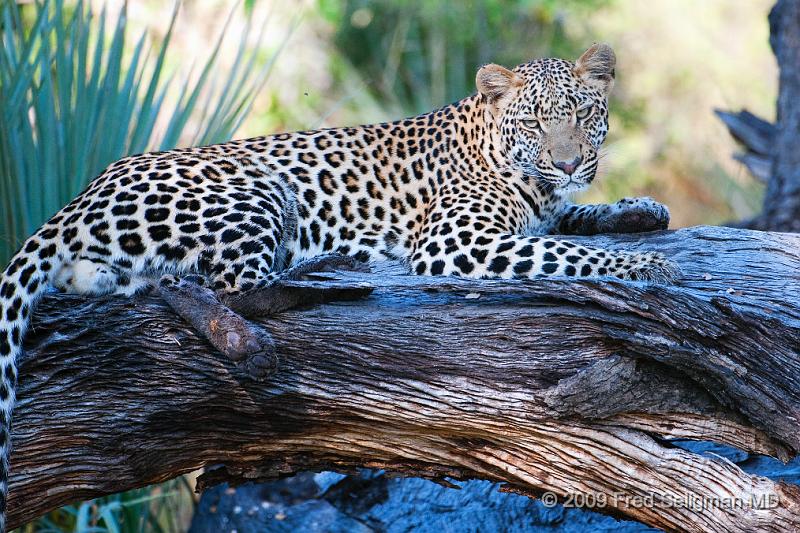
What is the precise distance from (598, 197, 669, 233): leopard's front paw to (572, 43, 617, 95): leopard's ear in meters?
0.87

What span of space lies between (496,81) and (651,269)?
6.39ft

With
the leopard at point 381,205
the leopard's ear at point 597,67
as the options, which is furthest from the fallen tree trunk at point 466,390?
the leopard's ear at point 597,67

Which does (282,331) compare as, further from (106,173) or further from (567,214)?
(567,214)

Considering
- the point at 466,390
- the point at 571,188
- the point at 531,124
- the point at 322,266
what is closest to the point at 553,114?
the point at 531,124

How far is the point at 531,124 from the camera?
21.4ft

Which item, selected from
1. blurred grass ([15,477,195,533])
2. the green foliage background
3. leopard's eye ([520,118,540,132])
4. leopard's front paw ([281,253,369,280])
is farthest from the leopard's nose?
blurred grass ([15,477,195,533])

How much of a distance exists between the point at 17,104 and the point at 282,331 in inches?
98.8

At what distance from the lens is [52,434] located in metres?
4.69

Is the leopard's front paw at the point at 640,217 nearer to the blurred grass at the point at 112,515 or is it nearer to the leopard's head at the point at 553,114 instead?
the leopard's head at the point at 553,114

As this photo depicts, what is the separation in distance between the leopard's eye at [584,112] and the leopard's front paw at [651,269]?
1.33 m

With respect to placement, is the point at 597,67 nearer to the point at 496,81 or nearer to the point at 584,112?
the point at 584,112

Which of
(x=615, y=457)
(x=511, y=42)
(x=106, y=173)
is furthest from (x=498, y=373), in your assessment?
(x=511, y=42)

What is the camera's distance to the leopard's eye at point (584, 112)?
648 cm

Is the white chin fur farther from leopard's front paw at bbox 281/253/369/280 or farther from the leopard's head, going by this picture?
leopard's front paw at bbox 281/253/369/280
